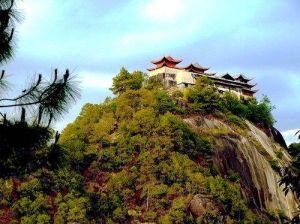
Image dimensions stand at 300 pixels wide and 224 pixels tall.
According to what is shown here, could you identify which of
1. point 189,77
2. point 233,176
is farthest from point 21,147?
point 189,77

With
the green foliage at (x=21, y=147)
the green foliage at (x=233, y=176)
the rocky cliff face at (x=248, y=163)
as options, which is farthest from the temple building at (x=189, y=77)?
the green foliage at (x=21, y=147)

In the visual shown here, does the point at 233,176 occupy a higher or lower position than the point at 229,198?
higher

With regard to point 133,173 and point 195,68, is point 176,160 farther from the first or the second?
point 195,68

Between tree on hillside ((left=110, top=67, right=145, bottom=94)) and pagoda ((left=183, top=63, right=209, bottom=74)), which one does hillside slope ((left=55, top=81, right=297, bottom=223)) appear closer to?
tree on hillside ((left=110, top=67, right=145, bottom=94))

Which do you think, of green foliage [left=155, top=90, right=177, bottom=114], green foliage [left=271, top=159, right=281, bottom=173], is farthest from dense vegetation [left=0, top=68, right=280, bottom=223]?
green foliage [left=271, top=159, right=281, bottom=173]

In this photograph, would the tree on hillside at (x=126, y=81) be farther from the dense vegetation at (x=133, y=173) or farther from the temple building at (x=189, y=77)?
the temple building at (x=189, y=77)

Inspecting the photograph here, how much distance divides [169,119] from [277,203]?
1011cm

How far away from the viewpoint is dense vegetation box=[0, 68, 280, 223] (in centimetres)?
3192

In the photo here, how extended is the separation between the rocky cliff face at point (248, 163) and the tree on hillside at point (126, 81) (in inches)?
193

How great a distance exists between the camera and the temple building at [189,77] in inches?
1908

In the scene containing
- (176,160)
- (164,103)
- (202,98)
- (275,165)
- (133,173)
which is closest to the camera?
(133,173)

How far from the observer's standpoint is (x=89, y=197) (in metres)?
33.2

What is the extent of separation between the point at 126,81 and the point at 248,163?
1076 centimetres

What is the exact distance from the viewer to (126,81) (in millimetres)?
42312
